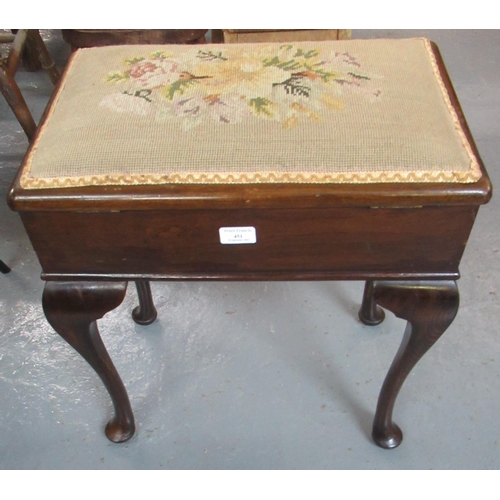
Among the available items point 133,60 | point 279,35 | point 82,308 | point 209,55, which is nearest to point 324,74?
point 209,55

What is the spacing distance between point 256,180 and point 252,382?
0.63 metres

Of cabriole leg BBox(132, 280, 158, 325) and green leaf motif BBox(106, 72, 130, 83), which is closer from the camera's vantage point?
green leaf motif BBox(106, 72, 130, 83)

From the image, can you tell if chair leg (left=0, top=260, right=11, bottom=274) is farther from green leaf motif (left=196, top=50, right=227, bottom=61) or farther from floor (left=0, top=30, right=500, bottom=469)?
green leaf motif (left=196, top=50, right=227, bottom=61)

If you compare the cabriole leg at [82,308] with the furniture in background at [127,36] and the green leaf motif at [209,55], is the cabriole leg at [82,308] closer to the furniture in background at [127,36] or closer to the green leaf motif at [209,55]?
the green leaf motif at [209,55]

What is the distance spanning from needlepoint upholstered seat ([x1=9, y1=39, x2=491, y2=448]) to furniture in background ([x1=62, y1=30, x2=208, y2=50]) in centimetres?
97

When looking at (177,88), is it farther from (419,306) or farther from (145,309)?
(145,309)

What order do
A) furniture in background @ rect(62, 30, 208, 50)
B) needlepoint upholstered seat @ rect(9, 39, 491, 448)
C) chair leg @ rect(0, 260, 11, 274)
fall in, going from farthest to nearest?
furniture in background @ rect(62, 30, 208, 50)
chair leg @ rect(0, 260, 11, 274)
needlepoint upholstered seat @ rect(9, 39, 491, 448)

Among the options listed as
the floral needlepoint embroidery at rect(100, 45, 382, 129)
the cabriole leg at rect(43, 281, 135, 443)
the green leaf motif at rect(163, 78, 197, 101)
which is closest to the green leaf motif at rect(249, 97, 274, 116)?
the floral needlepoint embroidery at rect(100, 45, 382, 129)

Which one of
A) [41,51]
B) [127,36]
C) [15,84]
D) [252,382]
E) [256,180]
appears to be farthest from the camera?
[41,51]

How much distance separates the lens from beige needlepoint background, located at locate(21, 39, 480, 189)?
705 mm

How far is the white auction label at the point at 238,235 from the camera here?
74 centimetres

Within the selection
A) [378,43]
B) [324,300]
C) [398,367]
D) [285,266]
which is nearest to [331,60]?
[378,43]

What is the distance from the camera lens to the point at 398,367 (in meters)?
0.94

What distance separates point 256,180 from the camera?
2.31 feet
